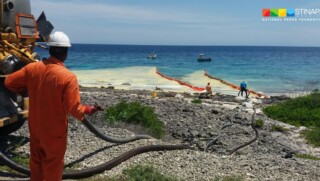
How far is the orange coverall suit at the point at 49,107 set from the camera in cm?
462

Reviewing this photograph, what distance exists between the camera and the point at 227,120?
57.3 ft

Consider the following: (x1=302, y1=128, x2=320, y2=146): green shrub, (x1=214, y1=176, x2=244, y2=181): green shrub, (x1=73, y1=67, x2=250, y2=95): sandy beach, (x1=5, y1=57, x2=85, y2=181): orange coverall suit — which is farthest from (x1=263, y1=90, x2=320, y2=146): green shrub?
(x1=73, y1=67, x2=250, y2=95): sandy beach

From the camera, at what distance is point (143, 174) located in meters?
6.68

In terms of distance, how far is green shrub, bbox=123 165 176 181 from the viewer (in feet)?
21.5

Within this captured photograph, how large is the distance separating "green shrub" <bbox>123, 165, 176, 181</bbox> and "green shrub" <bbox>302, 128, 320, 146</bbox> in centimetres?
975

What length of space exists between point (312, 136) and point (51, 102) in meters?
12.9

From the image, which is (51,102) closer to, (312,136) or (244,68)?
(312,136)

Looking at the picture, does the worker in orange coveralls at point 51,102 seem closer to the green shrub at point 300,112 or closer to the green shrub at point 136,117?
the green shrub at point 136,117

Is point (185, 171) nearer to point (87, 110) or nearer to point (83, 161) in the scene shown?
point (83, 161)

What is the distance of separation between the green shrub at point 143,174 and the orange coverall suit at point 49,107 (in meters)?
1.84

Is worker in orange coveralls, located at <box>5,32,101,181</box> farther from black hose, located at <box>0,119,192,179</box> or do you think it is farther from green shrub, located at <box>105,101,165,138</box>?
green shrub, located at <box>105,101,165,138</box>

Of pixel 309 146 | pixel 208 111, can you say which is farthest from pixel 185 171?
pixel 208 111

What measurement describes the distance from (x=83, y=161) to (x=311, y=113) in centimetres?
1465

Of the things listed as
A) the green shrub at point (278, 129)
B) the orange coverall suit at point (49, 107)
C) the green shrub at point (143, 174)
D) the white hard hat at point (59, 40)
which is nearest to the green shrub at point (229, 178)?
the green shrub at point (143, 174)
